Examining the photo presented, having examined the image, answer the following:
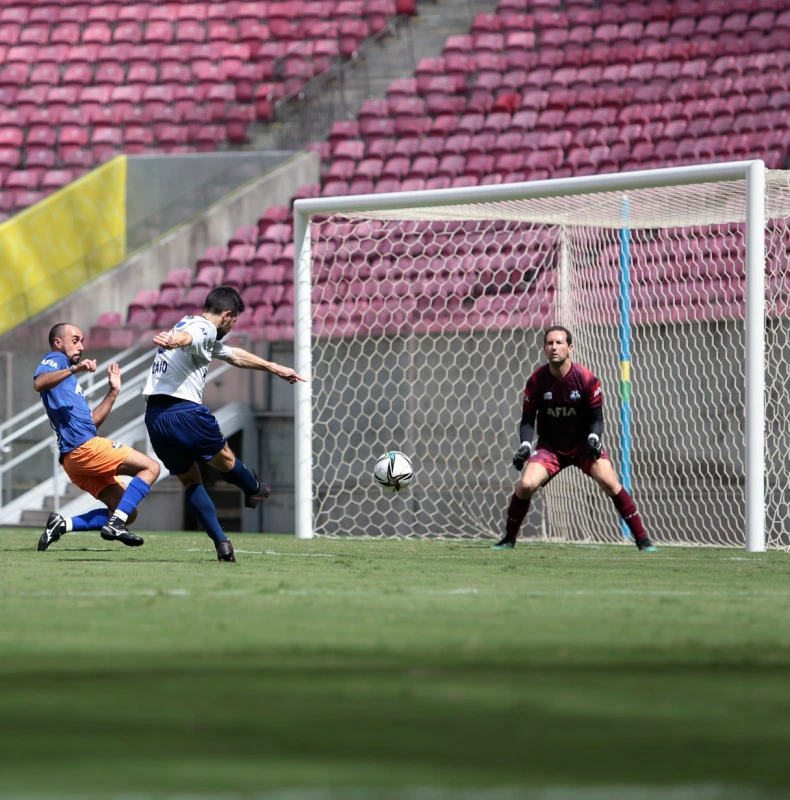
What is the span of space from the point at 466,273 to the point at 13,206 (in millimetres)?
7559

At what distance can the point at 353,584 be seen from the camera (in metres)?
7.12

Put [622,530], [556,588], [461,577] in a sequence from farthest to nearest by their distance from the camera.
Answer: [622,530], [461,577], [556,588]

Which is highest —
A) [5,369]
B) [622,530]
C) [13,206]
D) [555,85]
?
[555,85]

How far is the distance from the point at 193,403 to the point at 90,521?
5.67ft

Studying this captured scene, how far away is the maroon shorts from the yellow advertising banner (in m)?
8.44

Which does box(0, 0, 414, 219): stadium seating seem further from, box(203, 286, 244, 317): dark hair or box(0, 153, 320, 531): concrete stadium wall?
box(203, 286, 244, 317): dark hair

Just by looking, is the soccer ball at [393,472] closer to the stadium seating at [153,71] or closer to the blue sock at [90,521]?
the blue sock at [90,521]

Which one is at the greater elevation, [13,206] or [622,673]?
[13,206]

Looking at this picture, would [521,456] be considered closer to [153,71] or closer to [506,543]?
[506,543]

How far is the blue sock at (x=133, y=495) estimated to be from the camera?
29.1ft

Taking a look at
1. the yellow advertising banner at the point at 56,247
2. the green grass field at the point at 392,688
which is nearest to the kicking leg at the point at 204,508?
the green grass field at the point at 392,688

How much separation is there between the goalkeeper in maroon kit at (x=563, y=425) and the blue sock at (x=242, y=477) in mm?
2220

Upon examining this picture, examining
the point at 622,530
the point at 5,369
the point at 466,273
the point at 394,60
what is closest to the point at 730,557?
the point at 622,530

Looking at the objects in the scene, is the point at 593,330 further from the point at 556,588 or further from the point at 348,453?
the point at 556,588
